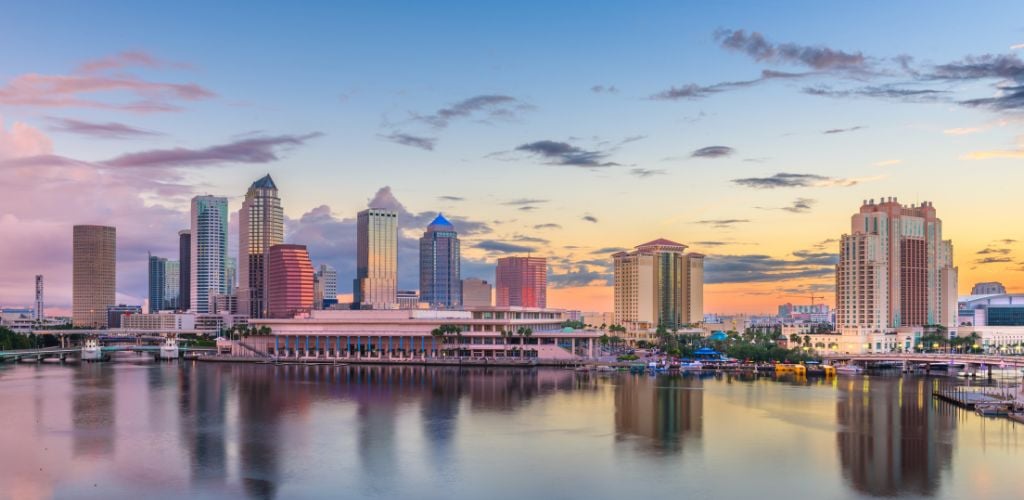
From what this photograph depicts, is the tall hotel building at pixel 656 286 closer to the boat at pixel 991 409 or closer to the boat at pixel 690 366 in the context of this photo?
the boat at pixel 690 366

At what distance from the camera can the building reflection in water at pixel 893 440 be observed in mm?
38250

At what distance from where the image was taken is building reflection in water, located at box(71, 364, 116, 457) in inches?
1789

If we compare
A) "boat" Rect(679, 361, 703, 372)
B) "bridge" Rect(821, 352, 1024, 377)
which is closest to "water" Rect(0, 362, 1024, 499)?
"bridge" Rect(821, 352, 1024, 377)

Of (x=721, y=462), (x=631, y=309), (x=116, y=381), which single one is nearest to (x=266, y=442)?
(x=721, y=462)

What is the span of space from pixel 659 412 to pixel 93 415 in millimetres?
35632

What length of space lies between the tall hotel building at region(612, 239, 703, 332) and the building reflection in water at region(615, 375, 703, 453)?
9178 cm

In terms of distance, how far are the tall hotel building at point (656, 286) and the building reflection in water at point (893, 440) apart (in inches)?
3974

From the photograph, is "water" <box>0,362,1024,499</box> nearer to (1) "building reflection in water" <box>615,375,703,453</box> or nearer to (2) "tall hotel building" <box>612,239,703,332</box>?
(1) "building reflection in water" <box>615,375,703,453</box>

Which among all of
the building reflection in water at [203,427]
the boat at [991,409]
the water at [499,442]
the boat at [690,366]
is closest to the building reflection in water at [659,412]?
the water at [499,442]

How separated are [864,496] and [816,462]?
21.1ft

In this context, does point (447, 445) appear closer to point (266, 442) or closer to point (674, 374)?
point (266, 442)

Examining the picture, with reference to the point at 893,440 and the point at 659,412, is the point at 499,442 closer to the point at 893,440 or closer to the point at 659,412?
the point at 659,412

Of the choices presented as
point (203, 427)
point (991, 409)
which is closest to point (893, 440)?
point (991, 409)

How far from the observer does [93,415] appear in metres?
57.3
